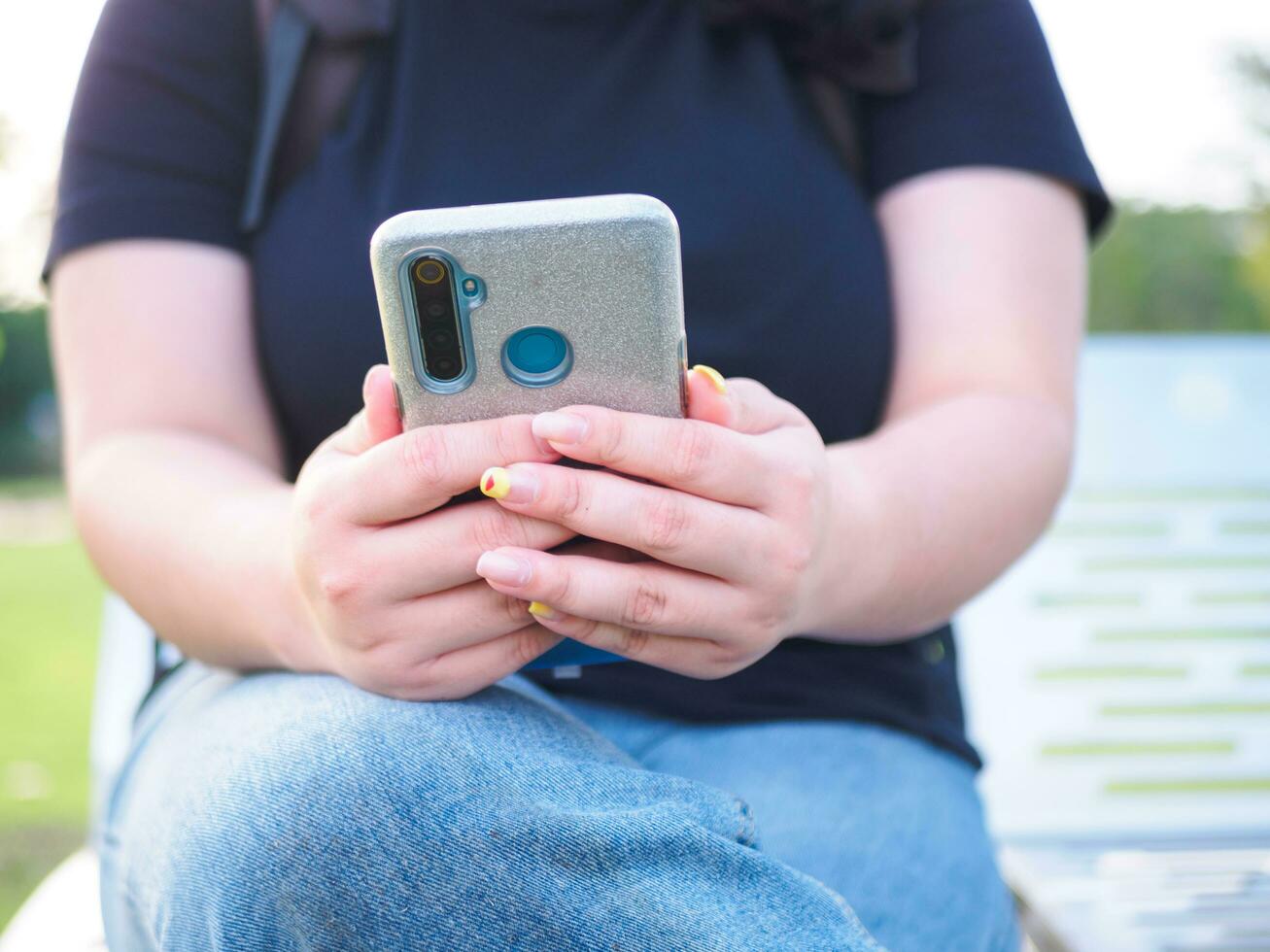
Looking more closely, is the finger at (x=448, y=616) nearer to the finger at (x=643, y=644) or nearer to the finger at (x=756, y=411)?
the finger at (x=643, y=644)

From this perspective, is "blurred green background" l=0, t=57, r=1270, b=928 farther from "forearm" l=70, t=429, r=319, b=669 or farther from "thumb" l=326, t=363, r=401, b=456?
"thumb" l=326, t=363, r=401, b=456

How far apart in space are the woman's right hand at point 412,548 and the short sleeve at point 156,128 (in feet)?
1.65

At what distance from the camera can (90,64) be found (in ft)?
3.90

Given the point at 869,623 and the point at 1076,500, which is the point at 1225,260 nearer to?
the point at 1076,500

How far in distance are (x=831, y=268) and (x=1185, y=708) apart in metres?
1.25

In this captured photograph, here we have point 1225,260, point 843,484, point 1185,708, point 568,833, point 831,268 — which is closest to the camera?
point 568,833

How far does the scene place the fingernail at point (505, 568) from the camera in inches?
28.4

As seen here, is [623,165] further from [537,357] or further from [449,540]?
[449,540]

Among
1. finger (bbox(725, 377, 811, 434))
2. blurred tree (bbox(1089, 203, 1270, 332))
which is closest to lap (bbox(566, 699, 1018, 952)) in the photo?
finger (bbox(725, 377, 811, 434))

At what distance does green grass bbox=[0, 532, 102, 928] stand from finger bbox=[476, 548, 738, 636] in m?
2.38

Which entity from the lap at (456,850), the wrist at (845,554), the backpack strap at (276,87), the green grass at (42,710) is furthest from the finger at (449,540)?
the green grass at (42,710)

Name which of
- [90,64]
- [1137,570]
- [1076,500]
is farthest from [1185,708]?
[90,64]

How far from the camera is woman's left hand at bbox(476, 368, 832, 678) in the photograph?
2.37 ft

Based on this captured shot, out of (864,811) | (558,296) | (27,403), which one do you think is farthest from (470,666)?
(27,403)
